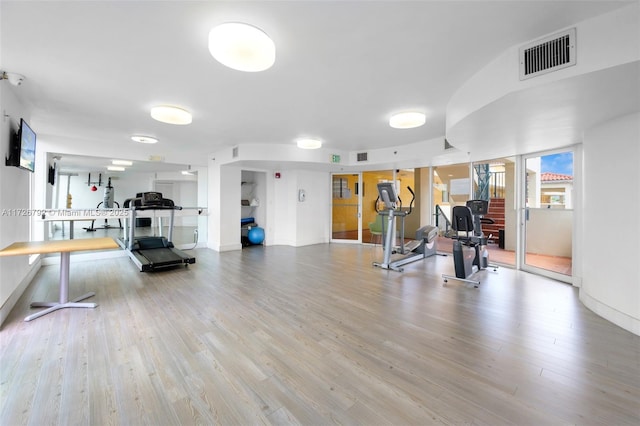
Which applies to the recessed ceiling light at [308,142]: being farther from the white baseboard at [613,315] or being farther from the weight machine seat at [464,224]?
the white baseboard at [613,315]

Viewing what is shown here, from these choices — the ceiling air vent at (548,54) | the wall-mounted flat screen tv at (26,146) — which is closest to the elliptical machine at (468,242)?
the ceiling air vent at (548,54)

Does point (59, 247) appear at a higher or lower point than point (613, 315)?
higher

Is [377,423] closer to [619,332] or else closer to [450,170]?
[619,332]

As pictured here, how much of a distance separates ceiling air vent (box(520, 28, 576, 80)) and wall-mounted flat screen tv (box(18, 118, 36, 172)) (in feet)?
17.9

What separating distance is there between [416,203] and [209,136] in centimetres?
688

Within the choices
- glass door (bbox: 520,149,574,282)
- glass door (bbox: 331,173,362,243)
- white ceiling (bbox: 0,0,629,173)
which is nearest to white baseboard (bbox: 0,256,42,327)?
white ceiling (bbox: 0,0,629,173)

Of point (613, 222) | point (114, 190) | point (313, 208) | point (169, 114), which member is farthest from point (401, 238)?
point (114, 190)

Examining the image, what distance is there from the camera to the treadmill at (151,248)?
16.5 ft

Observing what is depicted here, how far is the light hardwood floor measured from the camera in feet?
5.49

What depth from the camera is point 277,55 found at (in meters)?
2.66

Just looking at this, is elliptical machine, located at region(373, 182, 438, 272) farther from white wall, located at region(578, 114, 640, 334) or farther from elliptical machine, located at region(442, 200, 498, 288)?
white wall, located at region(578, 114, 640, 334)

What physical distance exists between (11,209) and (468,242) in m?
6.80

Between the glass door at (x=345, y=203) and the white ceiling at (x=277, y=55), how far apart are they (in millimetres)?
4043

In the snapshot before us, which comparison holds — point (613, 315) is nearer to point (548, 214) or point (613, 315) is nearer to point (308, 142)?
point (548, 214)
